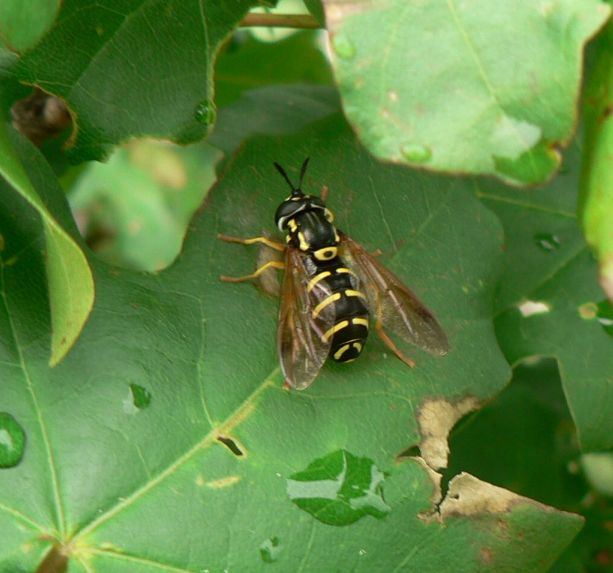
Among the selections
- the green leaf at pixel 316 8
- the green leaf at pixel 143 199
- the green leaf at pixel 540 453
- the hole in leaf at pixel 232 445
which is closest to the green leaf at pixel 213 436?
the hole in leaf at pixel 232 445

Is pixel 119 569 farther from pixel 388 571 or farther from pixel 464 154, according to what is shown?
Result: pixel 464 154

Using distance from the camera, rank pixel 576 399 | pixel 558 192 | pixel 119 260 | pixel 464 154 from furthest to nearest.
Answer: pixel 119 260, pixel 558 192, pixel 576 399, pixel 464 154

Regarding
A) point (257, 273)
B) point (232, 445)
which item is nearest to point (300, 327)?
point (257, 273)

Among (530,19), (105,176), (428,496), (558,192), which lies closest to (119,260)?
(105,176)

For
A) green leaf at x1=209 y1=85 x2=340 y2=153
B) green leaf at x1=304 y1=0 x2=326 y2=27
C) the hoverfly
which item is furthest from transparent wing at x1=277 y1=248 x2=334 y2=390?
green leaf at x1=304 y1=0 x2=326 y2=27

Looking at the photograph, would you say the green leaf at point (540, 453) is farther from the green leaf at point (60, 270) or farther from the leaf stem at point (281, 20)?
the green leaf at point (60, 270)

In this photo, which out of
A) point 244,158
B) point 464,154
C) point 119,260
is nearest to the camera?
point 464,154

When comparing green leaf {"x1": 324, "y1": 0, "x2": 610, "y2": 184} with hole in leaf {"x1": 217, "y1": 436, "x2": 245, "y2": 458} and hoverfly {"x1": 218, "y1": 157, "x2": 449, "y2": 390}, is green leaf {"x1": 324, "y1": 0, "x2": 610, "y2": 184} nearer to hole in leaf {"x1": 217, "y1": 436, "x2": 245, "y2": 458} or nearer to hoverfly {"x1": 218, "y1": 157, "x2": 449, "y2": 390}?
hoverfly {"x1": 218, "y1": 157, "x2": 449, "y2": 390}
